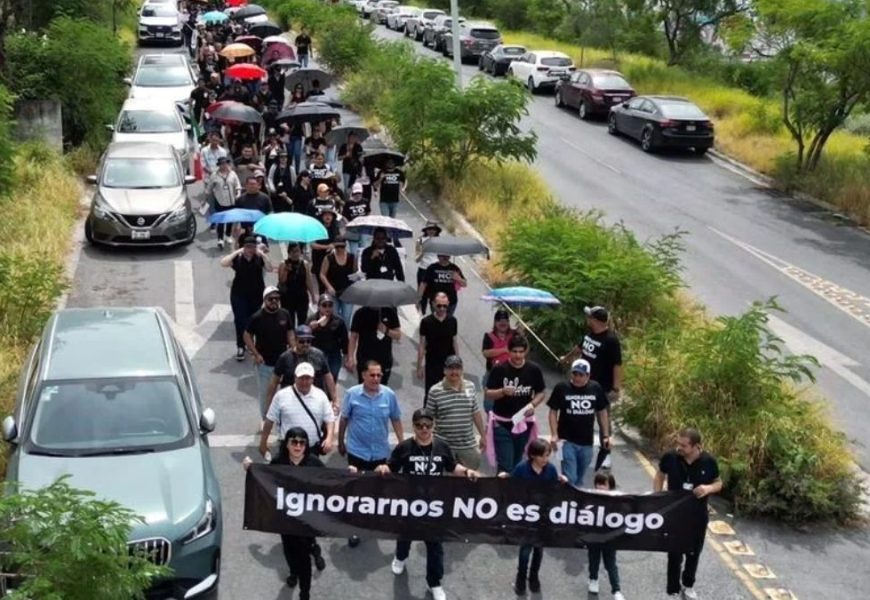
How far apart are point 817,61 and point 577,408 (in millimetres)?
17450

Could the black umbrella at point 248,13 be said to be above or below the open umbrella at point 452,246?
above

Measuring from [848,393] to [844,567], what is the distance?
17.3 ft

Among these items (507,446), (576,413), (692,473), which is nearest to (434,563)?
(507,446)

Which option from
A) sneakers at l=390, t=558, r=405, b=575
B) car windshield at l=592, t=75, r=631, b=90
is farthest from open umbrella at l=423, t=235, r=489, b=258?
car windshield at l=592, t=75, r=631, b=90

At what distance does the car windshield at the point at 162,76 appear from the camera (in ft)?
90.9

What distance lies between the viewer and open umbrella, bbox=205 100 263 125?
21.4 meters

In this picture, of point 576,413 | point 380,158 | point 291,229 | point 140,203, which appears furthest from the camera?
point 380,158

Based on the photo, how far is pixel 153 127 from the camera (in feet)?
75.6

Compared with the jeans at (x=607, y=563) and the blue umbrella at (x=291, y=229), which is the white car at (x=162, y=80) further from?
the jeans at (x=607, y=563)

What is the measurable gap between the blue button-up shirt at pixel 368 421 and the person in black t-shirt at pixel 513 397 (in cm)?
95

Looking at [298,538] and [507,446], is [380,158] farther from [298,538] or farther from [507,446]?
[298,538]

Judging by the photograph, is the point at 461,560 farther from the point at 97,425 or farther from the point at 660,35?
the point at 660,35

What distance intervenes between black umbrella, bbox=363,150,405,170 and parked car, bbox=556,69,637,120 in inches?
597

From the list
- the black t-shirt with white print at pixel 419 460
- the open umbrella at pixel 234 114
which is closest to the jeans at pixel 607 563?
the black t-shirt with white print at pixel 419 460
